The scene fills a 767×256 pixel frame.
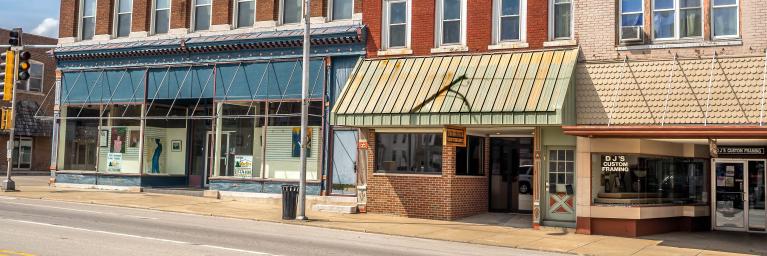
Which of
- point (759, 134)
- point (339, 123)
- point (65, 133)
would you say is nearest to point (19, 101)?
point (65, 133)

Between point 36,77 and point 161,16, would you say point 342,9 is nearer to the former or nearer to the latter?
point 161,16

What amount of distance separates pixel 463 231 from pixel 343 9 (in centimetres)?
967

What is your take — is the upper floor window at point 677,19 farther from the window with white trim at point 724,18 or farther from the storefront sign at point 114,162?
the storefront sign at point 114,162

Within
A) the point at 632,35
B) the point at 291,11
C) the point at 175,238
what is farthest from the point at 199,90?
the point at 632,35

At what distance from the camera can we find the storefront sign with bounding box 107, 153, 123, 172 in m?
28.6

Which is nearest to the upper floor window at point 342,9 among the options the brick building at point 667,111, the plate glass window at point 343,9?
the plate glass window at point 343,9

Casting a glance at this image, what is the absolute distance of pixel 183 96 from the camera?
26.9 metres

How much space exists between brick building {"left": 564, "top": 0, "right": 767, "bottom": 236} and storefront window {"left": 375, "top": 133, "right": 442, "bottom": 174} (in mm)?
4361

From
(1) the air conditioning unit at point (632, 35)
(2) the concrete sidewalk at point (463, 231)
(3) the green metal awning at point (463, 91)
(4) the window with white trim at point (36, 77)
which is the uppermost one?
(4) the window with white trim at point (36, 77)

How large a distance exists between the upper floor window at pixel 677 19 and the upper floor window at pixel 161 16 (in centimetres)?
1831

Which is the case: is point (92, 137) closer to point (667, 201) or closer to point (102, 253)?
point (102, 253)

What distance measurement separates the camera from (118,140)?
2872cm

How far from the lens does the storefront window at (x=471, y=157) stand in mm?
21062

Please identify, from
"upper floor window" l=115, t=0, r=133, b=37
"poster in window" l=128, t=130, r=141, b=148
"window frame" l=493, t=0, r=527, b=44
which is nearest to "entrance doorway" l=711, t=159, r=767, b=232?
"window frame" l=493, t=0, r=527, b=44
